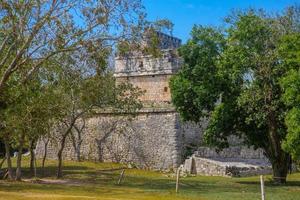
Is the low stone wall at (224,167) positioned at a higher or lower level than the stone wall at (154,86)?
lower

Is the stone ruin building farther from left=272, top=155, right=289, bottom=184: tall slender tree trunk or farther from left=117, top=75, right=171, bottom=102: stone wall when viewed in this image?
left=272, top=155, right=289, bottom=184: tall slender tree trunk

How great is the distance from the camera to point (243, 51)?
27.0 m

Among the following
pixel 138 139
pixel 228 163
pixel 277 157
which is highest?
pixel 138 139

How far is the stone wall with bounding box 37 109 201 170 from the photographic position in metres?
39.2

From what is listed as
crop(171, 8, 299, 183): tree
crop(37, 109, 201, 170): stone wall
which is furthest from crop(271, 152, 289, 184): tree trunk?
crop(37, 109, 201, 170): stone wall

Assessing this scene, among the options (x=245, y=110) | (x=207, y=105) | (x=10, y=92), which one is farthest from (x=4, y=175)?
(x=245, y=110)

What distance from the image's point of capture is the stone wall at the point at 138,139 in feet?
129

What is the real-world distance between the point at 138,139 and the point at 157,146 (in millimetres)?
1896

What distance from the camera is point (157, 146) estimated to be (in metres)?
39.8

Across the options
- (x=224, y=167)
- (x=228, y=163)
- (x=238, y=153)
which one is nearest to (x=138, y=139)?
(x=238, y=153)

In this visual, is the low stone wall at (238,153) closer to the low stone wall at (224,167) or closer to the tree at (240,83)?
the low stone wall at (224,167)

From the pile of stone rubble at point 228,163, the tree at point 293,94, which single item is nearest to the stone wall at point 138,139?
the pile of stone rubble at point 228,163

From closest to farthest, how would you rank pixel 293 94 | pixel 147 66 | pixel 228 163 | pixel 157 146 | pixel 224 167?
pixel 293 94, pixel 224 167, pixel 228 163, pixel 157 146, pixel 147 66

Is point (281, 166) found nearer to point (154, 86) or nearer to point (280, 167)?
point (280, 167)
